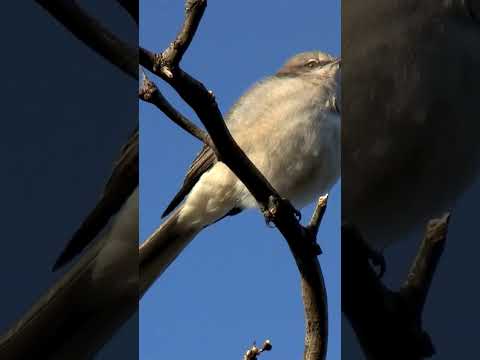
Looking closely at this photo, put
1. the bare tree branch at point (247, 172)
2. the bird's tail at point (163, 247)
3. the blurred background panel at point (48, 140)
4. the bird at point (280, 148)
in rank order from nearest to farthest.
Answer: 1. the blurred background panel at point (48, 140)
2. the bare tree branch at point (247, 172)
3. the bird's tail at point (163, 247)
4. the bird at point (280, 148)

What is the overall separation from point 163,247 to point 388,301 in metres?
0.70

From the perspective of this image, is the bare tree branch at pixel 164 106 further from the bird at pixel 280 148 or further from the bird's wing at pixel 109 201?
the bird at pixel 280 148

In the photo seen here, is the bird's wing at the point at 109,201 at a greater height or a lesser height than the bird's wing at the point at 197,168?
lesser

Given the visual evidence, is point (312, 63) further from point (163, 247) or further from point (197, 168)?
point (163, 247)

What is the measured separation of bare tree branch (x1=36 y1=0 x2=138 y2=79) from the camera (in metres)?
0.58

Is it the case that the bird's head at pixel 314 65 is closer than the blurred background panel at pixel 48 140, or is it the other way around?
the blurred background panel at pixel 48 140

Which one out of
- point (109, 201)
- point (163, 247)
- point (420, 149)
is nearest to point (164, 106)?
point (109, 201)

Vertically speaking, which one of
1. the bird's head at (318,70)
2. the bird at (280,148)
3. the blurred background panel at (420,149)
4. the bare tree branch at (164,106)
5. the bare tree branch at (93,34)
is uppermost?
the bird's head at (318,70)

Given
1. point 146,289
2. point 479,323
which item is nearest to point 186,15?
point 479,323

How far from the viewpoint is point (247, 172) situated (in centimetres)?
81

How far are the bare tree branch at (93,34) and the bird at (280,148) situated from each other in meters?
0.76

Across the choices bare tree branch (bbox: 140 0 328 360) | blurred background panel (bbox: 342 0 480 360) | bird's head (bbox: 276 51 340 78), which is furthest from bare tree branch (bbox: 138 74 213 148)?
bird's head (bbox: 276 51 340 78)

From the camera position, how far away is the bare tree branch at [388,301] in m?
0.63

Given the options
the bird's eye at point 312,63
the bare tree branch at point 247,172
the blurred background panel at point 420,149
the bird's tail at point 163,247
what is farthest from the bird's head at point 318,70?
the blurred background panel at point 420,149
